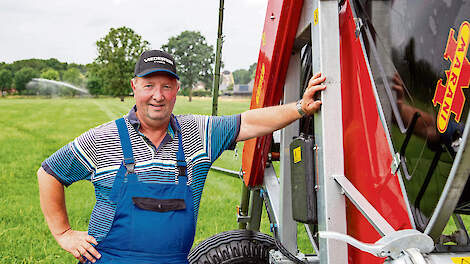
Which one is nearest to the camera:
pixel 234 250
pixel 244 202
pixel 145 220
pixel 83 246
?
pixel 145 220

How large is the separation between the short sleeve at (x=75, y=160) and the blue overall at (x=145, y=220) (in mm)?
174

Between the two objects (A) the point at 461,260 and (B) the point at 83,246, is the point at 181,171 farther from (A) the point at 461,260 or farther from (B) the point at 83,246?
(A) the point at 461,260

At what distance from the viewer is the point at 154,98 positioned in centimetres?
243

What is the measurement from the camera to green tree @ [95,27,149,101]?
40688 millimetres

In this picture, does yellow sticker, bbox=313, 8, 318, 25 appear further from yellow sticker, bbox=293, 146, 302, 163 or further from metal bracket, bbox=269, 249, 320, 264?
metal bracket, bbox=269, 249, 320, 264

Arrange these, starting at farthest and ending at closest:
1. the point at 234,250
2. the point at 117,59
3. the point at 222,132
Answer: the point at 117,59 < the point at 234,250 < the point at 222,132

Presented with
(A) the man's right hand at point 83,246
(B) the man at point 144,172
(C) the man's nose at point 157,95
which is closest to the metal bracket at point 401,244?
(B) the man at point 144,172

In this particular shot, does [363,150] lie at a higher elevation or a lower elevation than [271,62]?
lower

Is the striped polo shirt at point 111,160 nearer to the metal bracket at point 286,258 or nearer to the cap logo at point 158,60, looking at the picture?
the cap logo at point 158,60

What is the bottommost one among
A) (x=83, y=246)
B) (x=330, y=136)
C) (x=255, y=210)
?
(x=255, y=210)

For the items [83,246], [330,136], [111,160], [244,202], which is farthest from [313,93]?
[244,202]

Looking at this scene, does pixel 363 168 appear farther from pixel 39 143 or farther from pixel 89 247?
pixel 39 143

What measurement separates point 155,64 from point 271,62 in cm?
67

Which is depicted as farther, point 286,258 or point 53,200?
point 286,258
